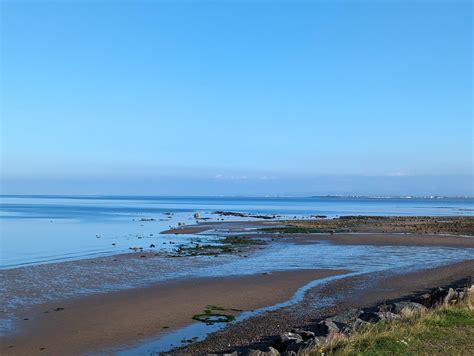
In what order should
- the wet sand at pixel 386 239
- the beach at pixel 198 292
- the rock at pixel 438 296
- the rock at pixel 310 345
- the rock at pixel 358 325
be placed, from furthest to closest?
the wet sand at pixel 386 239 < the rock at pixel 438 296 < the beach at pixel 198 292 < the rock at pixel 358 325 < the rock at pixel 310 345

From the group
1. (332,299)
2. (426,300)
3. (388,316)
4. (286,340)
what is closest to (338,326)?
(388,316)

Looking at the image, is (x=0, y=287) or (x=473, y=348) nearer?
(x=473, y=348)

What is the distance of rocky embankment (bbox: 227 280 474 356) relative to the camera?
9.37m

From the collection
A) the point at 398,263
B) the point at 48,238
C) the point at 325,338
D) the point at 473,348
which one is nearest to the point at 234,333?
the point at 325,338

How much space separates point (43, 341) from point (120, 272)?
1072 cm

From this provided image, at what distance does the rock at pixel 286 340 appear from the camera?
1022 centimetres

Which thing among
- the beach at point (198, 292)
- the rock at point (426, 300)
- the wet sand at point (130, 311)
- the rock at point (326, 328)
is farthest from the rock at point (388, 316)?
the wet sand at point (130, 311)

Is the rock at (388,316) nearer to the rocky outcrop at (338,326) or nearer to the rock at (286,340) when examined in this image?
the rocky outcrop at (338,326)

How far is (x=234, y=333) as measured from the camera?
41.6 feet

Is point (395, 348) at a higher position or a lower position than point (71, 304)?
higher

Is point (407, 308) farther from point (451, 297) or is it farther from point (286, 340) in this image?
point (286, 340)

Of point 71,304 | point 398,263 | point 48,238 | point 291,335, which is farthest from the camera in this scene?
point 48,238

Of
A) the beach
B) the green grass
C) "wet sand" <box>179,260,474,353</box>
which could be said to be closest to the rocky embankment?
the green grass

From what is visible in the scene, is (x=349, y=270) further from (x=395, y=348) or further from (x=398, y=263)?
(x=395, y=348)
